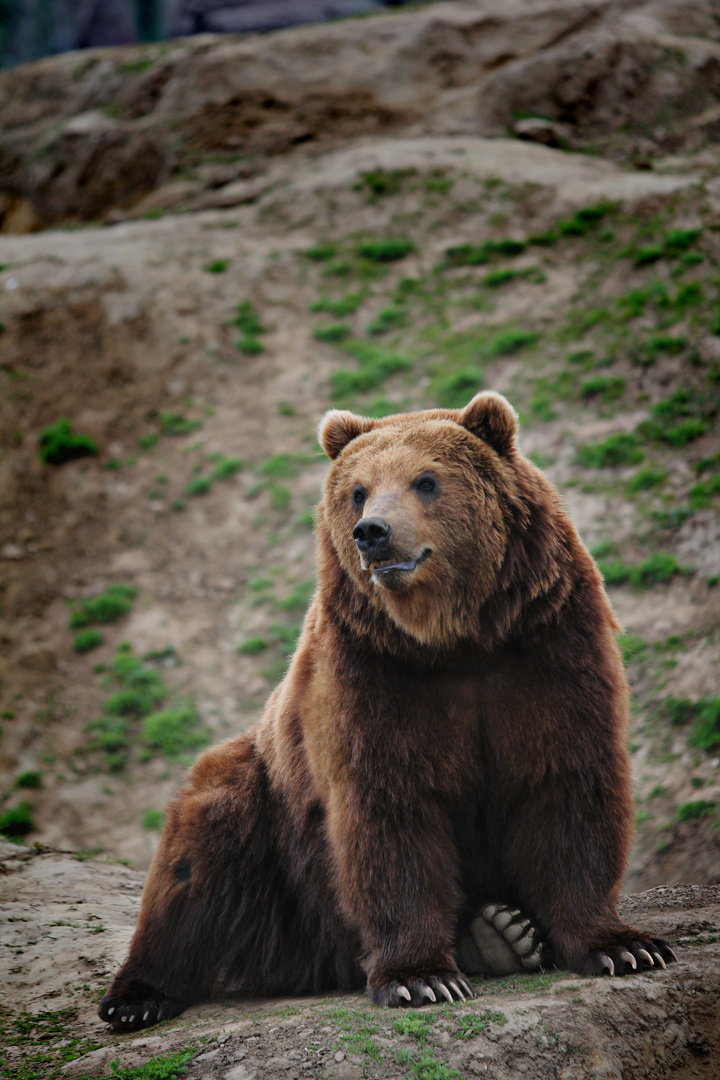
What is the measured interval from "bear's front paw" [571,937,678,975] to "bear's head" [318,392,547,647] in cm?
126

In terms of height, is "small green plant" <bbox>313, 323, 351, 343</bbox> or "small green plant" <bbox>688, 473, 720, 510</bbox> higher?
"small green plant" <bbox>688, 473, 720, 510</bbox>

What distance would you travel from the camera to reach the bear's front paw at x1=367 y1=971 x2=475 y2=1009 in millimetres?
3115

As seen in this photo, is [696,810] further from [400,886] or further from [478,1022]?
[478,1022]

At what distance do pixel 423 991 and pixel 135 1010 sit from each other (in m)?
1.38

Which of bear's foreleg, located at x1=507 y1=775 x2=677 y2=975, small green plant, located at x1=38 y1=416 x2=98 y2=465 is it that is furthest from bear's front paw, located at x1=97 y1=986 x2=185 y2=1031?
small green plant, located at x1=38 y1=416 x2=98 y2=465

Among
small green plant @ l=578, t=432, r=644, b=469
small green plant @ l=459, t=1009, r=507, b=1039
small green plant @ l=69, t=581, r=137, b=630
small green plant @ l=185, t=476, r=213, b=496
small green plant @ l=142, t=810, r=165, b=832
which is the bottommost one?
small green plant @ l=142, t=810, r=165, b=832

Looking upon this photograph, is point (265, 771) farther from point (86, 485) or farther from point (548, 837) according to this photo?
point (86, 485)

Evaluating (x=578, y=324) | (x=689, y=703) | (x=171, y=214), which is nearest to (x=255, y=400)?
(x=578, y=324)

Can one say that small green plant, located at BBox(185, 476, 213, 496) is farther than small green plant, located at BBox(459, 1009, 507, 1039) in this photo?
Yes

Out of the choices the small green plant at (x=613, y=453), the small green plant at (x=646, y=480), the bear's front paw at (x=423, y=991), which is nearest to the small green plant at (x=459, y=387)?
the small green plant at (x=613, y=453)

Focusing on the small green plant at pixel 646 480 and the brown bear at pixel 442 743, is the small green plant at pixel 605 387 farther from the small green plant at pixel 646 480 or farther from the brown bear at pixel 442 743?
the brown bear at pixel 442 743

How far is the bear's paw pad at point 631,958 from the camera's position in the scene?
10.4 ft

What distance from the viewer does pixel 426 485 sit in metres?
3.64

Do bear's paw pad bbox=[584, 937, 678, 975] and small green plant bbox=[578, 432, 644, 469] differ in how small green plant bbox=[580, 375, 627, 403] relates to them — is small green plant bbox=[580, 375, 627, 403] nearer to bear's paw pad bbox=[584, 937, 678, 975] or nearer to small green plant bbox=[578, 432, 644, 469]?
small green plant bbox=[578, 432, 644, 469]
